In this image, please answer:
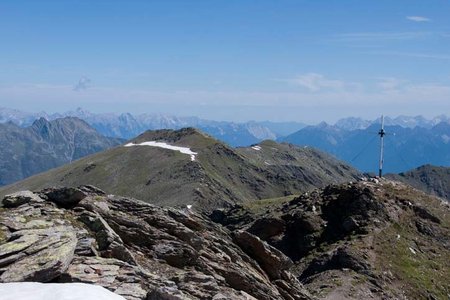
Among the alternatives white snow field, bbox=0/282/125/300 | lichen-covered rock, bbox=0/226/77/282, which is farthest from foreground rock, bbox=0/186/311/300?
white snow field, bbox=0/282/125/300

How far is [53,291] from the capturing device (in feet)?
65.8

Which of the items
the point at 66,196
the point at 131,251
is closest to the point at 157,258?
the point at 131,251

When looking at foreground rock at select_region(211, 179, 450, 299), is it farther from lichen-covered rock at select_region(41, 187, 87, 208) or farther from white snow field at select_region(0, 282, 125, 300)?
white snow field at select_region(0, 282, 125, 300)

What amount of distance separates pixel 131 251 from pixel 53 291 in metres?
8.86

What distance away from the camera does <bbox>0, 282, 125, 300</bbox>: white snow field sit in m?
19.6

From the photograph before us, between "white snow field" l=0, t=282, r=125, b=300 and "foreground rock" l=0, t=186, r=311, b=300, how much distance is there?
1.20 meters

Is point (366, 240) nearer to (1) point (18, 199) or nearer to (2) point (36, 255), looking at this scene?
(1) point (18, 199)

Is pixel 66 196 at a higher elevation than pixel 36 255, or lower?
higher

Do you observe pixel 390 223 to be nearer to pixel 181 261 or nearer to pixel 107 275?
pixel 181 261

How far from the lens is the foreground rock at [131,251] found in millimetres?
23078

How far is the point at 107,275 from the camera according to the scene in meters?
23.8

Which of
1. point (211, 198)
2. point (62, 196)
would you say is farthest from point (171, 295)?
point (211, 198)

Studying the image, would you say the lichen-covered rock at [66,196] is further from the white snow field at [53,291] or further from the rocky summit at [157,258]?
the white snow field at [53,291]

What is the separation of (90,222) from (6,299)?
9233mm
